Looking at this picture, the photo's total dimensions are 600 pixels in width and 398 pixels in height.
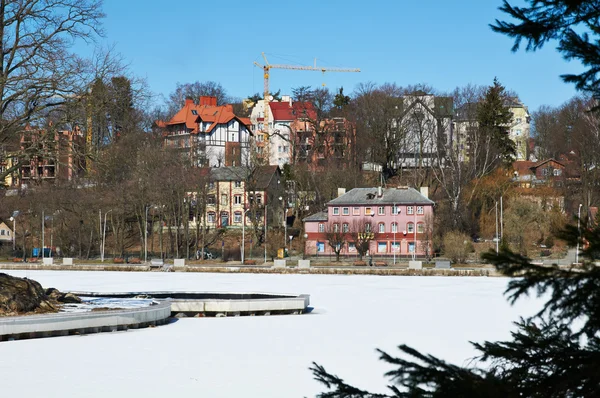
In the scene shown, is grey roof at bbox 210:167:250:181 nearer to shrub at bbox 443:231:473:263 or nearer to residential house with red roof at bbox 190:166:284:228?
residential house with red roof at bbox 190:166:284:228

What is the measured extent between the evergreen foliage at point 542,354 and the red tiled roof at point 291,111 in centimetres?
9881

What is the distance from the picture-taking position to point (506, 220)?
237 feet

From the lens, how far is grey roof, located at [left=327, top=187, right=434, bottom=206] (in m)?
79.8

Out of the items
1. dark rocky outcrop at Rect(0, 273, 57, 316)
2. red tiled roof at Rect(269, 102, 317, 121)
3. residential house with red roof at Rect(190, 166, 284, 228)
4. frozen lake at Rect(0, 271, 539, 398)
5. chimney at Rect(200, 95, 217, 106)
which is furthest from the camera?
chimney at Rect(200, 95, 217, 106)

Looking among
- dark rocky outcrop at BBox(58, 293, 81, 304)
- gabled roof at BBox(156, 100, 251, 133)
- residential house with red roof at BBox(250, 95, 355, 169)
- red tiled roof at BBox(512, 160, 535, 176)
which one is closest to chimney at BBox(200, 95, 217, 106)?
gabled roof at BBox(156, 100, 251, 133)

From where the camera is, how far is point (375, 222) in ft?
263

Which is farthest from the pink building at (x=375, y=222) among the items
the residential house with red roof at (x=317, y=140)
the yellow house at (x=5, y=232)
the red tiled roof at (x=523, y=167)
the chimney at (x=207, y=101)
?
the chimney at (x=207, y=101)

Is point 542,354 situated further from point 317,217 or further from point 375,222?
point 317,217

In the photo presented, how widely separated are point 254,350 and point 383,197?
6184cm

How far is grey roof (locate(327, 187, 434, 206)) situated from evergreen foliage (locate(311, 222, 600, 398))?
7422cm

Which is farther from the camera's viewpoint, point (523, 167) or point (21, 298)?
point (523, 167)

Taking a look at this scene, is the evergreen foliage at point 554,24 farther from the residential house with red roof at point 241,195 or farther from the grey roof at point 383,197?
the residential house with red roof at point 241,195

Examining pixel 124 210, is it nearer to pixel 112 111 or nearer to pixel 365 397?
pixel 112 111

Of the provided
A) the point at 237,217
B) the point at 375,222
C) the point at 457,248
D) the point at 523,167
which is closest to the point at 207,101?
the point at 237,217
